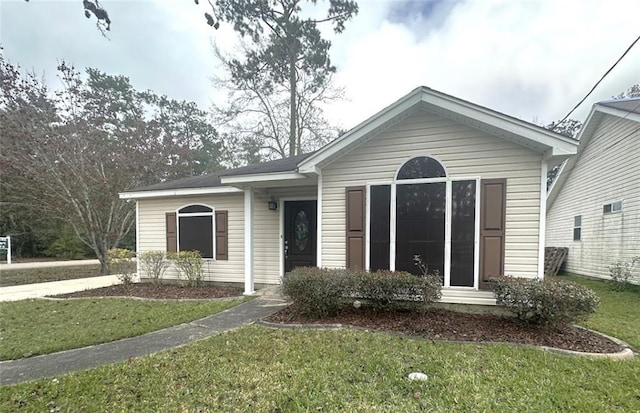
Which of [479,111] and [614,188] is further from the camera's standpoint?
[614,188]

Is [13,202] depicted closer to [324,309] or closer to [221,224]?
[221,224]

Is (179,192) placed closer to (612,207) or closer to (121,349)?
(121,349)

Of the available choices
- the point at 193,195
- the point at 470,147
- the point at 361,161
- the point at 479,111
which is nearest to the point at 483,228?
the point at 470,147

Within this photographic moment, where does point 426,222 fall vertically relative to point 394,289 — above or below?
above

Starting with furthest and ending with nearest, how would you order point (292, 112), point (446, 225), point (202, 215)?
1. point (292, 112)
2. point (202, 215)
3. point (446, 225)

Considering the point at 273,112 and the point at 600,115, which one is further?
the point at 273,112

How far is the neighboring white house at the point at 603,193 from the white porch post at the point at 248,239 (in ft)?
34.1

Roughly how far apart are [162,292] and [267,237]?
3034 millimetres

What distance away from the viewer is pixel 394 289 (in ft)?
16.8

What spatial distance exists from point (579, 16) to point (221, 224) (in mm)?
10484

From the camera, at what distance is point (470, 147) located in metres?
5.43

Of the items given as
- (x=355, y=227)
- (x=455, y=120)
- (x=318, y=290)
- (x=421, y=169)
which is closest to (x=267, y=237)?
(x=355, y=227)

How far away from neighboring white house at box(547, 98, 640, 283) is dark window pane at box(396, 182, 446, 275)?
23.0 ft

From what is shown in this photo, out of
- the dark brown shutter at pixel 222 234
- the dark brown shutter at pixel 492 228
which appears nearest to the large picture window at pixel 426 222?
the dark brown shutter at pixel 492 228
